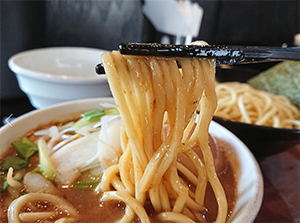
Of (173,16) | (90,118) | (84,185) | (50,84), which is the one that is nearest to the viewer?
(84,185)

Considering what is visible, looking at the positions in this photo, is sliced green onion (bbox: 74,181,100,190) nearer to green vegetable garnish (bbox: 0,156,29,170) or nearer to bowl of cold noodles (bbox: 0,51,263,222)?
bowl of cold noodles (bbox: 0,51,263,222)

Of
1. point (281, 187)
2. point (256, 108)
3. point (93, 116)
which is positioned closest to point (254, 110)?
point (256, 108)

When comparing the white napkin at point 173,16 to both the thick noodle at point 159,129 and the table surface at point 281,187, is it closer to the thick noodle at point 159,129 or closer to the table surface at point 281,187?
the table surface at point 281,187

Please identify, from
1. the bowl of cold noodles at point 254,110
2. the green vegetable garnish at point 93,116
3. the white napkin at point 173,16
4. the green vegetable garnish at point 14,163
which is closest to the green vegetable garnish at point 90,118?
the green vegetable garnish at point 93,116

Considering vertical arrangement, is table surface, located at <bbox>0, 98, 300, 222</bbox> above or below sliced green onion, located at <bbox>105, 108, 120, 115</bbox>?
below

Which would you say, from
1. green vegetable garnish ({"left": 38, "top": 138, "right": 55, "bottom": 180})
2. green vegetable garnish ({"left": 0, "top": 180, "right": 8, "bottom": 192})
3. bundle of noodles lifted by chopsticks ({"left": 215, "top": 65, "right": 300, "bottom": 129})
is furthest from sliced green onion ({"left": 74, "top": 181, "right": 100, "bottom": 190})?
bundle of noodles lifted by chopsticks ({"left": 215, "top": 65, "right": 300, "bottom": 129})

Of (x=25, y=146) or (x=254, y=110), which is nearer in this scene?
(x=25, y=146)

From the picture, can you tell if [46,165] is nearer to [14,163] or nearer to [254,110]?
[14,163]
